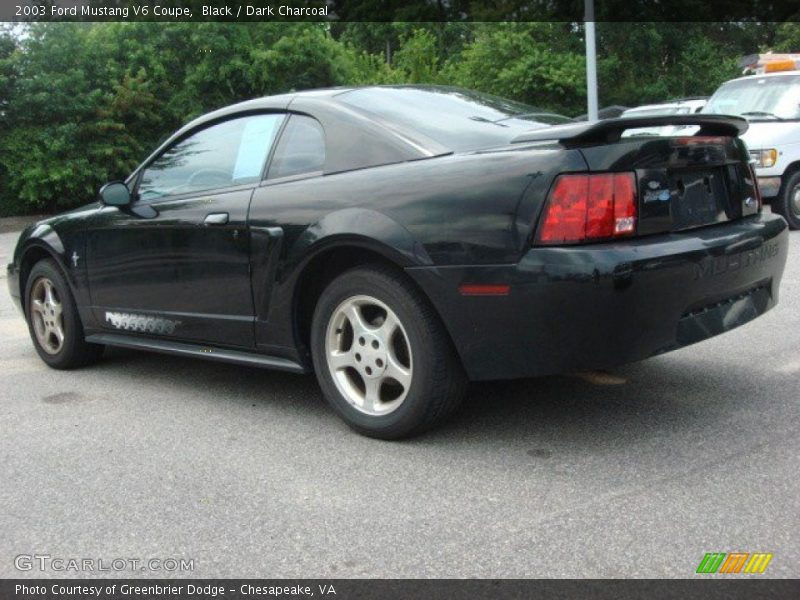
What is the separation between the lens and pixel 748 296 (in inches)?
153

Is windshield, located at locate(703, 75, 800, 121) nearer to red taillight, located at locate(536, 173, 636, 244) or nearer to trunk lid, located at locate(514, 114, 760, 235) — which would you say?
trunk lid, located at locate(514, 114, 760, 235)

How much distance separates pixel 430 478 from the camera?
3.47 metres

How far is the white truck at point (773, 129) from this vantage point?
10.7 m

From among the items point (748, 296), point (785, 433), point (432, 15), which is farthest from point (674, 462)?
point (432, 15)

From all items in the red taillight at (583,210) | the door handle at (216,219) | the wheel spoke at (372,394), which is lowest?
the wheel spoke at (372,394)

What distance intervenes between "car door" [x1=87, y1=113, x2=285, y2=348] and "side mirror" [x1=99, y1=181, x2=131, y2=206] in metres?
0.05

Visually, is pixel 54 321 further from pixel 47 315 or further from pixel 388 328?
pixel 388 328

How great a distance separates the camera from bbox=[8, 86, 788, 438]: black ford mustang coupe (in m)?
3.32

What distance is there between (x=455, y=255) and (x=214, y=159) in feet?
5.92

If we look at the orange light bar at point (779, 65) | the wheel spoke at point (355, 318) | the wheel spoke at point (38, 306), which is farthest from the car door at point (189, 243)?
the orange light bar at point (779, 65)

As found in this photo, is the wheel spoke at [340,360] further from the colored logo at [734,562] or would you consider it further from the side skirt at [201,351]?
the colored logo at [734,562]

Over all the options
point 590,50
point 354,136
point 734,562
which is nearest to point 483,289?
point 354,136

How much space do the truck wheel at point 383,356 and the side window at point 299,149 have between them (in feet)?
2.02

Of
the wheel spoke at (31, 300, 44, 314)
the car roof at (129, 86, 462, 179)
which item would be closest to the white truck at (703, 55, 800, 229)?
the car roof at (129, 86, 462, 179)
